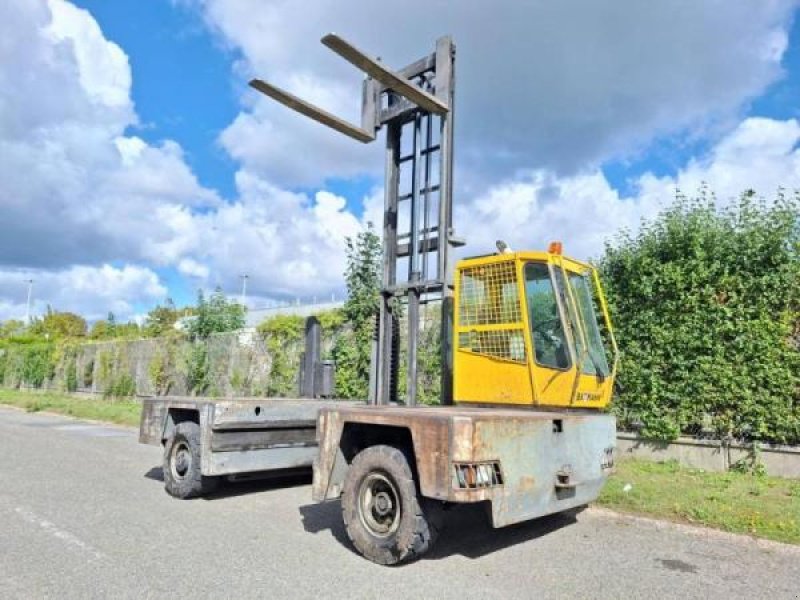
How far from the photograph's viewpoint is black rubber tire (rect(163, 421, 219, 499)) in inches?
295

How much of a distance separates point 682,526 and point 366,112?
5.77 meters

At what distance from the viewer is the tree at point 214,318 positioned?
1986 cm

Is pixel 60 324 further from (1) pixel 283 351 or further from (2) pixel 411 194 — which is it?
(2) pixel 411 194

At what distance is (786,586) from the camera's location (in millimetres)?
4734

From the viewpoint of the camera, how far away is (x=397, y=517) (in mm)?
5062

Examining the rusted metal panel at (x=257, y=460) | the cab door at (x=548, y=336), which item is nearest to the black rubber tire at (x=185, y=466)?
the rusted metal panel at (x=257, y=460)

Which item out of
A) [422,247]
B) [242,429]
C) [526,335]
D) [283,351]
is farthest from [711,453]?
[283,351]

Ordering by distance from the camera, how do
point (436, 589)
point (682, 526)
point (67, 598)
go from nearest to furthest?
point (67, 598) < point (436, 589) < point (682, 526)

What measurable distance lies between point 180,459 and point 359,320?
5877mm

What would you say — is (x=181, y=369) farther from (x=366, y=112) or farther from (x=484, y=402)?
(x=484, y=402)

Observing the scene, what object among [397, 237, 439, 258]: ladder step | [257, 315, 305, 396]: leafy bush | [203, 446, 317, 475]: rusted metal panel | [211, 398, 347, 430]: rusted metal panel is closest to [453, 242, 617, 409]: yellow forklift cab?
[397, 237, 439, 258]: ladder step

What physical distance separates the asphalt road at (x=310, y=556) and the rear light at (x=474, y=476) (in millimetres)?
711

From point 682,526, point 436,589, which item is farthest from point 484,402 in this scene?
point 682,526

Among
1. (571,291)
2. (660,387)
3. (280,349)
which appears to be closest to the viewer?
(571,291)
